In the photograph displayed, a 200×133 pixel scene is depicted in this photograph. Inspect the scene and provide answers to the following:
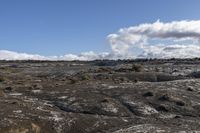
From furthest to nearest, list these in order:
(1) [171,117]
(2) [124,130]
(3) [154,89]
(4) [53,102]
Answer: (3) [154,89] < (4) [53,102] < (1) [171,117] < (2) [124,130]

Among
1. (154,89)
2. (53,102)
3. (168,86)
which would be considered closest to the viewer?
(53,102)

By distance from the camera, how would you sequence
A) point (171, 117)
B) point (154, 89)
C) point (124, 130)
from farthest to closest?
1. point (154, 89)
2. point (171, 117)
3. point (124, 130)

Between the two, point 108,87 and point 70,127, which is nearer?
point 70,127

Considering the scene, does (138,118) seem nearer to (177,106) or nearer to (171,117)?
(171,117)

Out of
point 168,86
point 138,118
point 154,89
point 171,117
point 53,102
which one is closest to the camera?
point 138,118

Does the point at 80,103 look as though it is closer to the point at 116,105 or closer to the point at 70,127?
the point at 116,105

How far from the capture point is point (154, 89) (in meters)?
77.2

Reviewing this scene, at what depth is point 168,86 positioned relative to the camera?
82.3m

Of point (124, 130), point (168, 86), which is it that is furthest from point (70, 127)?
point (168, 86)

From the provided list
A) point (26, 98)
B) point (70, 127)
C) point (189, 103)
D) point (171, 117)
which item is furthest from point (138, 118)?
point (26, 98)

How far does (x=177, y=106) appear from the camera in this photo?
6744cm

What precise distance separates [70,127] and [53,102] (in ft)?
48.9

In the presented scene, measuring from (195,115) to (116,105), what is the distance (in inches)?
436

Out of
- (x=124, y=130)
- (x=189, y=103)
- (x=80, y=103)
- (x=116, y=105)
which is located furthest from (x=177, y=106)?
(x=124, y=130)
